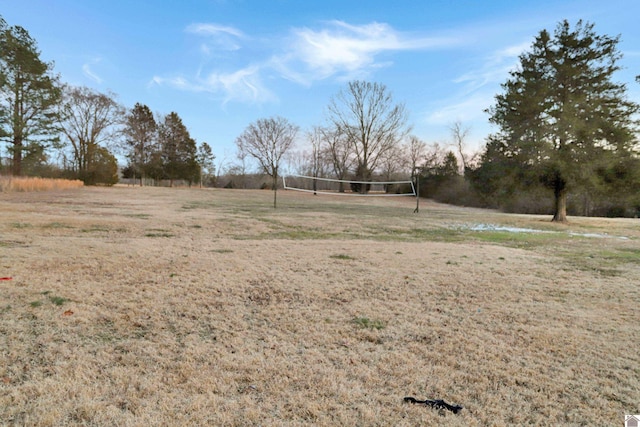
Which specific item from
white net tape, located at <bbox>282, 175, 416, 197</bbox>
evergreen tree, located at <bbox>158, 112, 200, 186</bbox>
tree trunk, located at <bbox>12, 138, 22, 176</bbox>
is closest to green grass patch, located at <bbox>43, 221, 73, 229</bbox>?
tree trunk, located at <bbox>12, 138, 22, 176</bbox>

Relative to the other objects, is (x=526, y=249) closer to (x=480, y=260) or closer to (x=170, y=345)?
(x=480, y=260)

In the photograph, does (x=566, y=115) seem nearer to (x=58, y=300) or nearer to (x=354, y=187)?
(x=58, y=300)

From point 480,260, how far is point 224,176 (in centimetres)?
5081

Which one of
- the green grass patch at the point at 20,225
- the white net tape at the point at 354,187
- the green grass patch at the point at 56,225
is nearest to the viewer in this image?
the green grass patch at the point at 20,225

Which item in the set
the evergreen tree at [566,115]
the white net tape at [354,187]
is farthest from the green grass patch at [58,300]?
the white net tape at [354,187]

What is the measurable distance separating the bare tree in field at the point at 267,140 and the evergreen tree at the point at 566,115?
3368cm

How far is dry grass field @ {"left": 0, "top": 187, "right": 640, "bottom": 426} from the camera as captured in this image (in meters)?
1.94

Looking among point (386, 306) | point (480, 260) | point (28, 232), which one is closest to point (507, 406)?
point (386, 306)

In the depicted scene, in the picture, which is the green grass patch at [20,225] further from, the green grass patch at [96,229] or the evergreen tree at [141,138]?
the evergreen tree at [141,138]

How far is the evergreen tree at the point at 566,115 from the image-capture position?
45.0 feet

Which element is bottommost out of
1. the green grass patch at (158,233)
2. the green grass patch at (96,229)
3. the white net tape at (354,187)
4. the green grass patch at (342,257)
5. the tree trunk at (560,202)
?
the green grass patch at (342,257)

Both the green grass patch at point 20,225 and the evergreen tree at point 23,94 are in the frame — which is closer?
the green grass patch at point 20,225

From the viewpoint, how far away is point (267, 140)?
4594cm

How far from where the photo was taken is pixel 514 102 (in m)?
15.3
